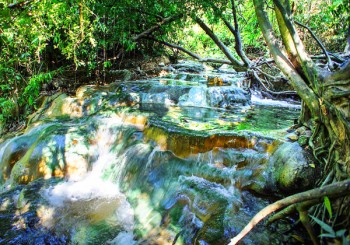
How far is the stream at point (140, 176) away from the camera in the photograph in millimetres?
3078

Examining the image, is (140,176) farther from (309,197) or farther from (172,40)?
(172,40)

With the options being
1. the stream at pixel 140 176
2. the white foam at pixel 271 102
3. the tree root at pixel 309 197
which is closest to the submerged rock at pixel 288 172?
the stream at pixel 140 176

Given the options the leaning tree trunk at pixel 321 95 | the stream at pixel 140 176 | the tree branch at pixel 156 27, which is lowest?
the stream at pixel 140 176

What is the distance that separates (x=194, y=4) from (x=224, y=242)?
5.56 m

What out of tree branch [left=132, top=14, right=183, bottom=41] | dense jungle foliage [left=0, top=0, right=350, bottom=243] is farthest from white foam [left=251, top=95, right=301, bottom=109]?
tree branch [left=132, top=14, right=183, bottom=41]

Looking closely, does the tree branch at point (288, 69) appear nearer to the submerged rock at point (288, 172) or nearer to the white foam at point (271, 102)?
the submerged rock at point (288, 172)

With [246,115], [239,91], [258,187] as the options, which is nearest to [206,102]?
[239,91]

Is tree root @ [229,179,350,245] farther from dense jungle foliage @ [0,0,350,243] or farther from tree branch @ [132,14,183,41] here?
tree branch @ [132,14,183,41]

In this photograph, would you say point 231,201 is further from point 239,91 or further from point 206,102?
point 239,91

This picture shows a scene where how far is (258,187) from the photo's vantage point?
3.24 metres

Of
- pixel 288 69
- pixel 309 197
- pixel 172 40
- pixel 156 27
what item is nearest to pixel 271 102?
pixel 156 27

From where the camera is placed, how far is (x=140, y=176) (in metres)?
4.10

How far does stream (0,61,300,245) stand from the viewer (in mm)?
3078

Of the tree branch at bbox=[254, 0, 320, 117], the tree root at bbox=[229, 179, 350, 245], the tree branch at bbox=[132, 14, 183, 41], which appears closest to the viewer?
the tree root at bbox=[229, 179, 350, 245]
